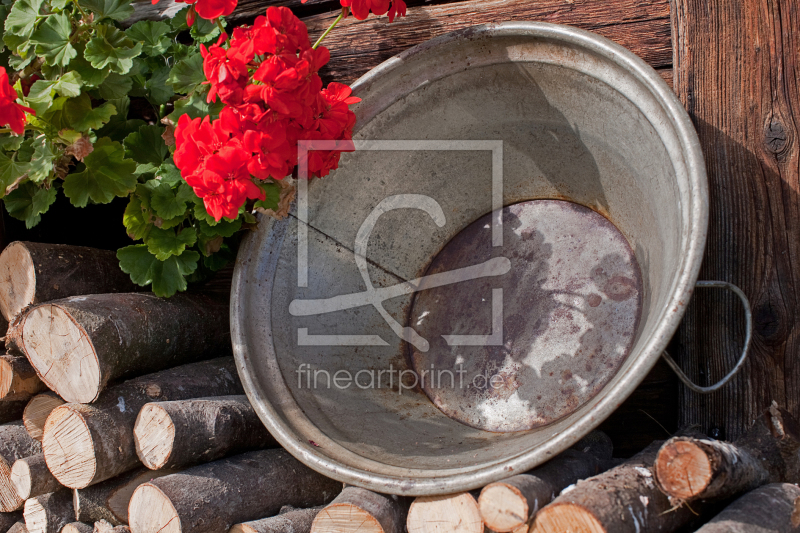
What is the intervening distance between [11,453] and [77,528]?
34 cm

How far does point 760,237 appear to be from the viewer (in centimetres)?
150

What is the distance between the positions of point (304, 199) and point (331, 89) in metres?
0.41

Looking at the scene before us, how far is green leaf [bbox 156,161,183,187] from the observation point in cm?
165

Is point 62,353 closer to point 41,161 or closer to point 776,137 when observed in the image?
Result: point 41,161

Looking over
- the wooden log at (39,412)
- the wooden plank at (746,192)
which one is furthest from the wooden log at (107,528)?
the wooden plank at (746,192)

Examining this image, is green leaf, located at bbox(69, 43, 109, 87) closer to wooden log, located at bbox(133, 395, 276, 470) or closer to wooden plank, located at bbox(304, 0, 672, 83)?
wooden plank, located at bbox(304, 0, 672, 83)

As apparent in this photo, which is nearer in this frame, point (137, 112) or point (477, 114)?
point (477, 114)

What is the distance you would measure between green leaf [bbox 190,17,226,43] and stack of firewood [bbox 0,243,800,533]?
773mm

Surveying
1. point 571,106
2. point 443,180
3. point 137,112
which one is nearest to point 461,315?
point 443,180

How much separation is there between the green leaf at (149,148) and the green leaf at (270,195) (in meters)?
0.39

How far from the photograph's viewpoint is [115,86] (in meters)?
1.73

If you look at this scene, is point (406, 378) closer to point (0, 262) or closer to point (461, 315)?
point (461, 315)

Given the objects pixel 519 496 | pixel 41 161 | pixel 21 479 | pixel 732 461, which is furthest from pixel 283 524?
pixel 41 161

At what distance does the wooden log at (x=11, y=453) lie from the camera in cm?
170
